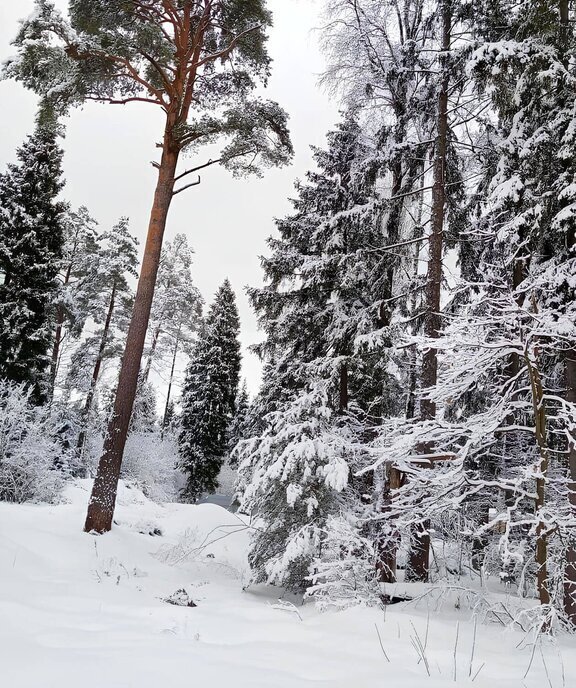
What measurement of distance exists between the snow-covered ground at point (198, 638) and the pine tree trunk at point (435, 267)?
228cm

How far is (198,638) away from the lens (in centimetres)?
339

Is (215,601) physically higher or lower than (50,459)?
lower

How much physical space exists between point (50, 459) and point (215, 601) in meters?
7.58

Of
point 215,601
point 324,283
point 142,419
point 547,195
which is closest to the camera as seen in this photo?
point 215,601

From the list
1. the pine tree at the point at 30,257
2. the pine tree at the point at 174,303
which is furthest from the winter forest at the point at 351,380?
the pine tree at the point at 174,303

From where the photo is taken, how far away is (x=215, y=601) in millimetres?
5484

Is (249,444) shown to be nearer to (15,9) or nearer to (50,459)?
(50,459)

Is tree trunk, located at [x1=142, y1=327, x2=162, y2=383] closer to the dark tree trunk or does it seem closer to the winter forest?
the winter forest

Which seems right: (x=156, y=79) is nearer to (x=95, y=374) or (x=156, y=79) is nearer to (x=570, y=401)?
(x=570, y=401)

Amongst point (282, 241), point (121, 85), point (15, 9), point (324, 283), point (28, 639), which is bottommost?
point (28, 639)

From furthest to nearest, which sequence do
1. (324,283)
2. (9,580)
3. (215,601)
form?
(324,283) → (215,601) → (9,580)

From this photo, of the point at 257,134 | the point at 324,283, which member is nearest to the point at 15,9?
the point at 257,134

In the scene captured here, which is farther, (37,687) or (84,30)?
(84,30)

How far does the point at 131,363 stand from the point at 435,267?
6.06 meters
